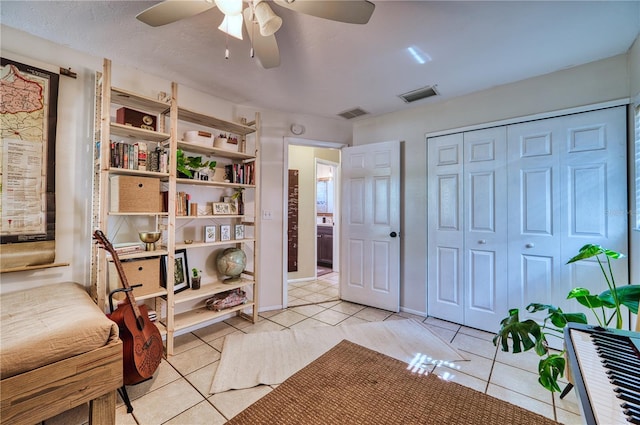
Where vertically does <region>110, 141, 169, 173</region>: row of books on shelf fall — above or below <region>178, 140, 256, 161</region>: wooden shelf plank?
below

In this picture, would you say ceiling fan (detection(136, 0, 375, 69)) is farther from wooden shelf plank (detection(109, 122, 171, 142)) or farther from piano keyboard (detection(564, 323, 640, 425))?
piano keyboard (detection(564, 323, 640, 425))

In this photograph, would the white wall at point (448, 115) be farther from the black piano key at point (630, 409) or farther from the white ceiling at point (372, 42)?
the black piano key at point (630, 409)

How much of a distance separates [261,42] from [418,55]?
4.05ft

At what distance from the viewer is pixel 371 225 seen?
324cm

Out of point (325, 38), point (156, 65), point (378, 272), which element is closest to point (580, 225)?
point (378, 272)

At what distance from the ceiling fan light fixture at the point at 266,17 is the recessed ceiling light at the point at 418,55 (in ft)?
3.73

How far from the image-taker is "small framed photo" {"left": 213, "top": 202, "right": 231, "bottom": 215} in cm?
257

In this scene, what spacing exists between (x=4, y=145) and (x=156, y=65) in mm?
1146

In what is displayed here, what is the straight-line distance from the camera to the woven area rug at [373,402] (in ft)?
4.79

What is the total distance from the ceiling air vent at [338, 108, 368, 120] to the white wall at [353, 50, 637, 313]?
0.16 m

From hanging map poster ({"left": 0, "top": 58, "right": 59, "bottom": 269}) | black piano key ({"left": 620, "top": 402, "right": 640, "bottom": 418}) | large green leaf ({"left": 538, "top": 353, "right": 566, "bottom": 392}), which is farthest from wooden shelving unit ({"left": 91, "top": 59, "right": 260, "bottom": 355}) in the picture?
black piano key ({"left": 620, "top": 402, "right": 640, "bottom": 418})

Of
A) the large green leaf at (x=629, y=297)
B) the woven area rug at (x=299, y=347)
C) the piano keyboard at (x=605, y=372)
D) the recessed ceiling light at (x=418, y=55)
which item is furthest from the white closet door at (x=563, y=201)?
the piano keyboard at (x=605, y=372)

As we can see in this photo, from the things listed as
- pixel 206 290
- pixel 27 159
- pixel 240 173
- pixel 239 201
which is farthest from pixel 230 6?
pixel 206 290

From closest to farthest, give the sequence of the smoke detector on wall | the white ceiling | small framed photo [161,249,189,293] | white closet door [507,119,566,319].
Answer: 1. the white ceiling
2. white closet door [507,119,566,319]
3. small framed photo [161,249,189,293]
4. the smoke detector on wall
